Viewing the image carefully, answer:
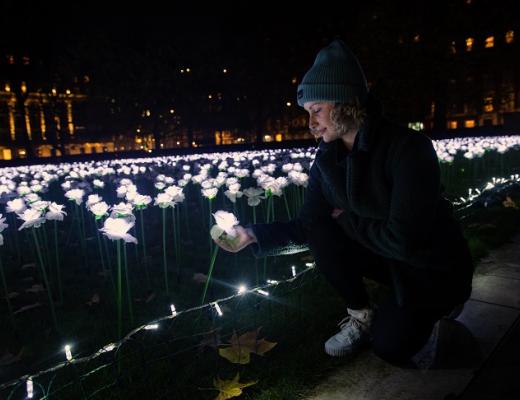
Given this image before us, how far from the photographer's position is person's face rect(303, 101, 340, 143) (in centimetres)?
282

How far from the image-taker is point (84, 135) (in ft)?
251

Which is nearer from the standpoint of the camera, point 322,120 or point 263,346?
point 322,120

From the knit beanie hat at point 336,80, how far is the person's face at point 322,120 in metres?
0.05

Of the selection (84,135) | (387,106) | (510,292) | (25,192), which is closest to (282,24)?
(387,106)

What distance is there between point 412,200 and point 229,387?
5.13ft

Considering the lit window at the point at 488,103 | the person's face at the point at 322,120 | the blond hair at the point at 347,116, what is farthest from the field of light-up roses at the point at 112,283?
the lit window at the point at 488,103

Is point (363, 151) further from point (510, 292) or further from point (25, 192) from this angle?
point (25, 192)

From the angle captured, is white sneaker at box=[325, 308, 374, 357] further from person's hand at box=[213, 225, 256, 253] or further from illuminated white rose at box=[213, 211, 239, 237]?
illuminated white rose at box=[213, 211, 239, 237]

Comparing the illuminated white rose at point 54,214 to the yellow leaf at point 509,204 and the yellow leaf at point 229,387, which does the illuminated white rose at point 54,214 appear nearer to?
the yellow leaf at point 229,387

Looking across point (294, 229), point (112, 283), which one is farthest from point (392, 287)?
point (112, 283)

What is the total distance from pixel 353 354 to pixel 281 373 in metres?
0.54

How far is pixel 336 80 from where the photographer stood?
271 cm

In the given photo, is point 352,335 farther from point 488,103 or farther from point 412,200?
point 488,103

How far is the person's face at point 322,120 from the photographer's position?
282cm
